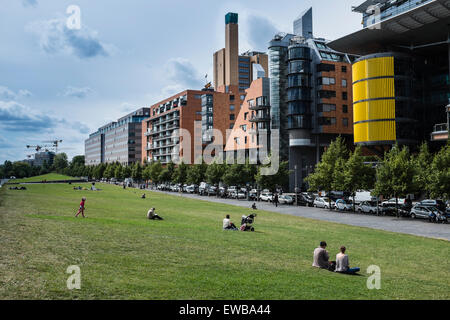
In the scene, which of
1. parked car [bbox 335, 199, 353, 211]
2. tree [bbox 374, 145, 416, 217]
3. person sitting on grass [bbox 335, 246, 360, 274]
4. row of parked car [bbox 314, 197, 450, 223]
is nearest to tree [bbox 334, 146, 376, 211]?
row of parked car [bbox 314, 197, 450, 223]

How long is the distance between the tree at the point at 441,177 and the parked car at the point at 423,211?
1.40m

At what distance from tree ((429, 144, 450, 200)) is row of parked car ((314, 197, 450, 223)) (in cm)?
157

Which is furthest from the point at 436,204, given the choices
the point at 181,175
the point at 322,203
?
the point at 181,175

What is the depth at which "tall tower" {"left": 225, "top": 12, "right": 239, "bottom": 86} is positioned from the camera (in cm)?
15788

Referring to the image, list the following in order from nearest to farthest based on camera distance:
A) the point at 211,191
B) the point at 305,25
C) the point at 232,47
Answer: the point at 211,191
the point at 305,25
the point at 232,47

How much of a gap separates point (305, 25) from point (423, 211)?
222 ft

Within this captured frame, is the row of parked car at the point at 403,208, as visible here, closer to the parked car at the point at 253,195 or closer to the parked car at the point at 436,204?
the parked car at the point at 436,204

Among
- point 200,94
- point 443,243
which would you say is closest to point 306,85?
point 200,94

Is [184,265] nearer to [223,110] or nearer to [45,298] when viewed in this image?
[45,298]

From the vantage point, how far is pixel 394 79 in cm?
6738

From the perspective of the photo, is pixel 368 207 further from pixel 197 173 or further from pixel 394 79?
pixel 197 173

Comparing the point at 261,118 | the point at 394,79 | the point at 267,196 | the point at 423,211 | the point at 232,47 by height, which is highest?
the point at 232,47

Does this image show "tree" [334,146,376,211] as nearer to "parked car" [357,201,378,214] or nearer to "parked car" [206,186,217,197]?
"parked car" [357,201,378,214]

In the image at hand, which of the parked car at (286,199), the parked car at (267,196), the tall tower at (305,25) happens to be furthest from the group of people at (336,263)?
the tall tower at (305,25)
